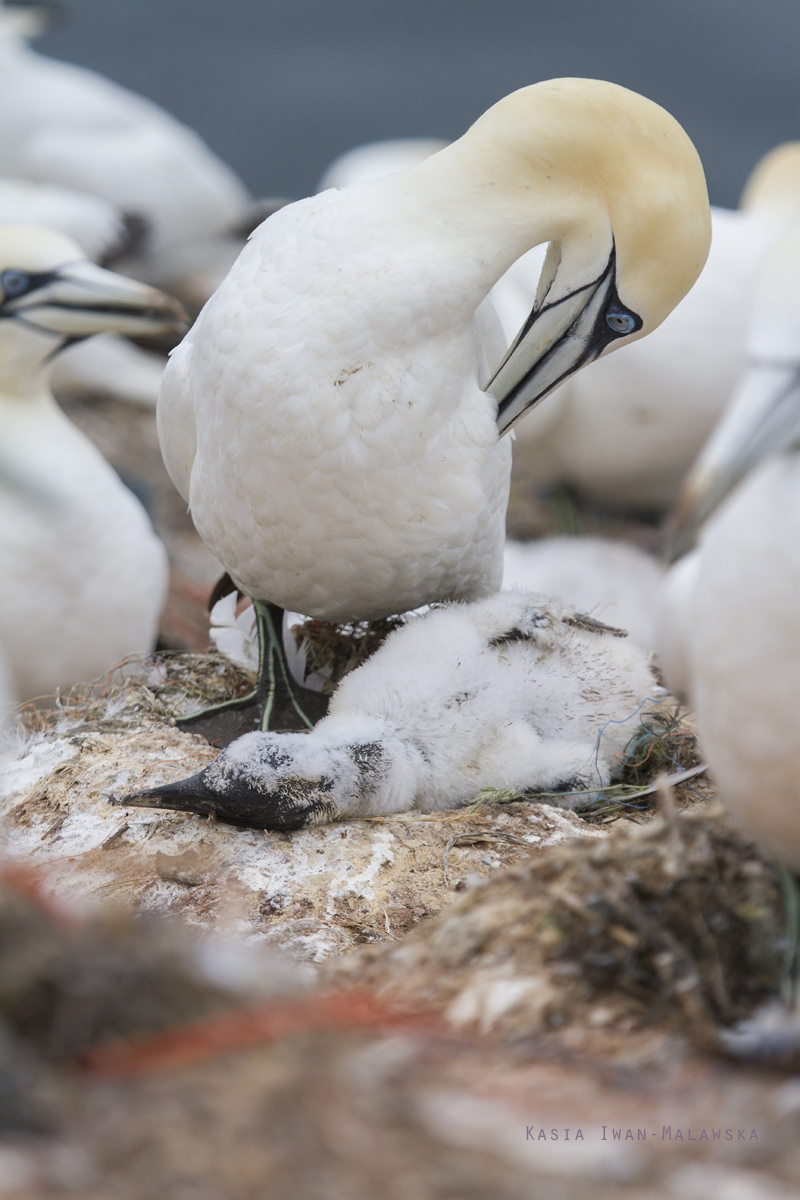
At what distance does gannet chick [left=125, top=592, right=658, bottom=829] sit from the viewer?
2639mm

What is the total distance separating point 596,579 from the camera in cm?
445

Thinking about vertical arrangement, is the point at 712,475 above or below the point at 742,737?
above

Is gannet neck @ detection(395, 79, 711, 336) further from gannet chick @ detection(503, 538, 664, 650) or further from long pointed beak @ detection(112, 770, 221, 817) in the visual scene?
gannet chick @ detection(503, 538, 664, 650)

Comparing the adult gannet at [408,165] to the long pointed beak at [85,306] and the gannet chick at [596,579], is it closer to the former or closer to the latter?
the gannet chick at [596,579]

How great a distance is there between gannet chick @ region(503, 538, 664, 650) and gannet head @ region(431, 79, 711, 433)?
1403mm

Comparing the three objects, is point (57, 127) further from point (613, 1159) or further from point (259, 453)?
point (613, 1159)

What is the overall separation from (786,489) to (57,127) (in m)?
7.20

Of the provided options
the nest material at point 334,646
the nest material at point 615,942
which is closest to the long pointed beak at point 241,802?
the nest material at point 615,942

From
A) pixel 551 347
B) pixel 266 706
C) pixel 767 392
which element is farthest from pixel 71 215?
pixel 767 392

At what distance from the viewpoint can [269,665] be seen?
327cm

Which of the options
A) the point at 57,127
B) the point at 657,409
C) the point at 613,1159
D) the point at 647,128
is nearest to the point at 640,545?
the point at 657,409

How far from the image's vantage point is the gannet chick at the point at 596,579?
14.0 feet

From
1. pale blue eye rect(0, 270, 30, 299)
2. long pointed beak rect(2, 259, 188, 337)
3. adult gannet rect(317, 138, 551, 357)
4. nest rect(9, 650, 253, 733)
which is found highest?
pale blue eye rect(0, 270, 30, 299)

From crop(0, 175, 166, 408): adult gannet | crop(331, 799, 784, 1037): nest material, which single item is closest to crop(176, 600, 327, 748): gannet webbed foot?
crop(331, 799, 784, 1037): nest material
